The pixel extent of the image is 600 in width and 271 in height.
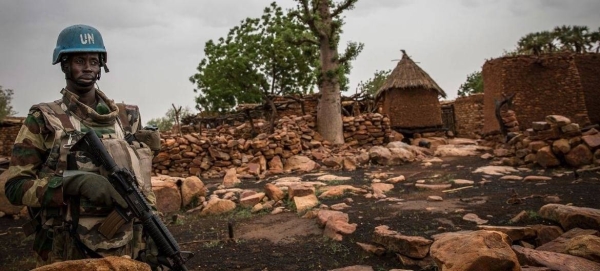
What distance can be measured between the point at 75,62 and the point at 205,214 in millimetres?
3666

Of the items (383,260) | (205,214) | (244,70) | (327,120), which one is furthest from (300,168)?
(244,70)

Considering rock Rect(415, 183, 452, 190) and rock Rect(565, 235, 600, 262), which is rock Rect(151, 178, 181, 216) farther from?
rock Rect(565, 235, 600, 262)

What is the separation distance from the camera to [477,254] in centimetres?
201

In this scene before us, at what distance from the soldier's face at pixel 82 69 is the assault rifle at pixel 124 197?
0.40 meters

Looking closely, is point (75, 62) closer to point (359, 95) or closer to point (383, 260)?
point (383, 260)

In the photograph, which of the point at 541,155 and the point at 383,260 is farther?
the point at 541,155

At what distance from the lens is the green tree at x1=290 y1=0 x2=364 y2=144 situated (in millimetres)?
11750

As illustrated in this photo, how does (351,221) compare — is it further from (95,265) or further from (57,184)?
(95,265)

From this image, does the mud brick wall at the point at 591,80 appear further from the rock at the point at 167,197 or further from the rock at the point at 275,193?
the rock at the point at 167,197

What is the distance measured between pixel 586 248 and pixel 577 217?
93 cm

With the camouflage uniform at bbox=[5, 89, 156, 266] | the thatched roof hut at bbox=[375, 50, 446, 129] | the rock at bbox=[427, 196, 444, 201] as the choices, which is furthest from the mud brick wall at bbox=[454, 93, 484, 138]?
the camouflage uniform at bbox=[5, 89, 156, 266]

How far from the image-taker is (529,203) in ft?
14.0

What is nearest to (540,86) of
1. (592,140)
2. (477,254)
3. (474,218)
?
(592,140)

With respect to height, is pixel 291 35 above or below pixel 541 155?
above
